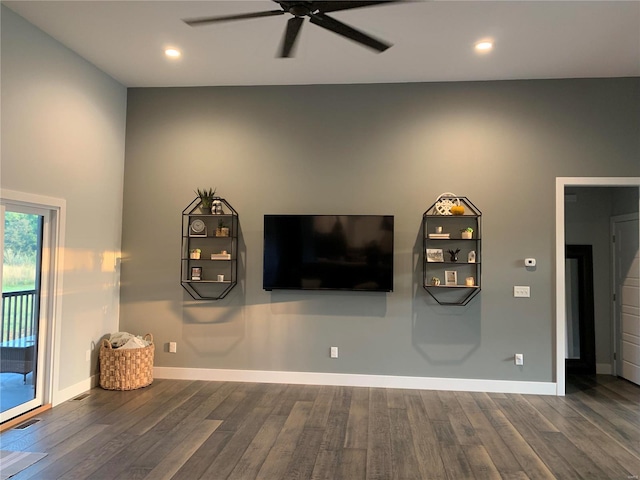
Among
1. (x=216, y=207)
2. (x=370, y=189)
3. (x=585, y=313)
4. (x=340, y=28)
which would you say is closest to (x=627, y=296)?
(x=585, y=313)

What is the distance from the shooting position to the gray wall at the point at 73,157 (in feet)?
11.7

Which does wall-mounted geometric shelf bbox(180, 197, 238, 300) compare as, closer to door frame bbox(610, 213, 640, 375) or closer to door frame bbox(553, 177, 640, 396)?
door frame bbox(553, 177, 640, 396)

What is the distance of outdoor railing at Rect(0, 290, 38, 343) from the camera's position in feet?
11.9

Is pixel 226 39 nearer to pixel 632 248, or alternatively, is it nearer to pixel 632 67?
pixel 632 67

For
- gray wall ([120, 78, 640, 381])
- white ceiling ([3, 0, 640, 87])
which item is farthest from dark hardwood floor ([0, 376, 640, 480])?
white ceiling ([3, 0, 640, 87])

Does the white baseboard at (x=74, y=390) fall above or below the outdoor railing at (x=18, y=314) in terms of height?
below

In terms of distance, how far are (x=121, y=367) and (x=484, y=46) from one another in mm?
4763

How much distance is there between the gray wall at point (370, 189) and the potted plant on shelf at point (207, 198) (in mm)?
118

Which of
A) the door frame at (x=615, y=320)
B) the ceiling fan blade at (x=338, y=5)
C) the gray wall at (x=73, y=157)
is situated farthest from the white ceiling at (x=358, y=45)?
the door frame at (x=615, y=320)

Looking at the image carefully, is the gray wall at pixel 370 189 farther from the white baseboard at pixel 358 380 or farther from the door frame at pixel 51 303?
the door frame at pixel 51 303

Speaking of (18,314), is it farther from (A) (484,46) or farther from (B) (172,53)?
(A) (484,46)

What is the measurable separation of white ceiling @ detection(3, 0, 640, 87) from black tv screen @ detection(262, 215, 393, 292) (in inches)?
62.1

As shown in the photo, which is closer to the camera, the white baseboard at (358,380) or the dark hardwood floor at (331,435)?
the dark hardwood floor at (331,435)

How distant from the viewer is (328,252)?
15.4ft
